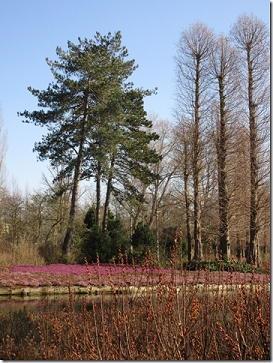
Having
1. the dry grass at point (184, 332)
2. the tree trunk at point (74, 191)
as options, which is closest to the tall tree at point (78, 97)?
the tree trunk at point (74, 191)

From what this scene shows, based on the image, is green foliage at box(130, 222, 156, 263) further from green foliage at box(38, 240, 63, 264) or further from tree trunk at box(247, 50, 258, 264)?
tree trunk at box(247, 50, 258, 264)

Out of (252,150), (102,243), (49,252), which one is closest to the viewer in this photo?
(252,150)

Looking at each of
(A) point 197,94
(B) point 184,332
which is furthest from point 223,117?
(B) point 184,332

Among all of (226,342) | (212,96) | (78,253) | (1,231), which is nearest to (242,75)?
(212,96)

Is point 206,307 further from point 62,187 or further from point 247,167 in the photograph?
point 62,187

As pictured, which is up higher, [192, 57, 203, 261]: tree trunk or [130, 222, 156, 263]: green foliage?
[192, 57, 203, 261]: tree trunk

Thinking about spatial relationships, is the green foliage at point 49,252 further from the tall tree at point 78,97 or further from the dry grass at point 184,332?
the dry grass at point 184,332

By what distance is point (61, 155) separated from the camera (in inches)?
744

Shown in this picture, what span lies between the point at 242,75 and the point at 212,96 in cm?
165

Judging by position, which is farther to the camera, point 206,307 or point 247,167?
point 247,167

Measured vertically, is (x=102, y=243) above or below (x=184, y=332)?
above

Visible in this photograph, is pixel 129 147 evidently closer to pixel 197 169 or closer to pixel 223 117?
pixel 197 169

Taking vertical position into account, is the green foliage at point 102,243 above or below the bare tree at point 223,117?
below

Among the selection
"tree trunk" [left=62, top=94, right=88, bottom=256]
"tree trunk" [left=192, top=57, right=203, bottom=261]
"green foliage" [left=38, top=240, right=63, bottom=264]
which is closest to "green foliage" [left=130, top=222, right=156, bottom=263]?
"tree trunk" [left=192, top=57, right=203, bottom=261]
